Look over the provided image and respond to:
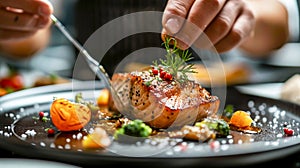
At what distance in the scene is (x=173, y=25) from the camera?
2275 mm

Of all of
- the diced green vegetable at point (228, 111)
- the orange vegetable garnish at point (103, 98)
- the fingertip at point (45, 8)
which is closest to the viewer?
the diced green vegetable at point (228, 111)

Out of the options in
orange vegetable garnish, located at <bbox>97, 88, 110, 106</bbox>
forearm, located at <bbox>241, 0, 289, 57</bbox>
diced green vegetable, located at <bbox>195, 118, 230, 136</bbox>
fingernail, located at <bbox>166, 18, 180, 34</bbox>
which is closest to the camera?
diced green vegetable, located at <bbox>195, 118, 230, 136</bbox>

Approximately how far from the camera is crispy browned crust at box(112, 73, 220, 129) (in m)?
2.22

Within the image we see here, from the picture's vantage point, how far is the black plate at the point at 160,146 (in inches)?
69.7

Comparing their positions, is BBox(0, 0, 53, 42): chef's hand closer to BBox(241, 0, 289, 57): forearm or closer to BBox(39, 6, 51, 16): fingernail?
BBox(39, 6, 51, 16): fingernail

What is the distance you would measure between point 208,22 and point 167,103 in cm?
47

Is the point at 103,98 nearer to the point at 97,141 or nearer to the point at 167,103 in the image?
the point at 167,103

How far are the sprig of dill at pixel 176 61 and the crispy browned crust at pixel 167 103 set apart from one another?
0.05 m

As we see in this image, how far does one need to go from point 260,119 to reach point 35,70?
2714 millimetres

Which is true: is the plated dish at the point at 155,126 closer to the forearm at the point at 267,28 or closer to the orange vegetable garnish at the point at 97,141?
the orange vegetable garnish at the point at 97,141

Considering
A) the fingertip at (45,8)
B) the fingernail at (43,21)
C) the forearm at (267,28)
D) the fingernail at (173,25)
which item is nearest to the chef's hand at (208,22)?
the fingernail at (173,25)

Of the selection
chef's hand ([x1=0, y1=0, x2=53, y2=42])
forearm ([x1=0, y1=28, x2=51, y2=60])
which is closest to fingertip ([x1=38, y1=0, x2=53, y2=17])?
chef's hand ([x1=0, y1=0, x2=53, y2=42])

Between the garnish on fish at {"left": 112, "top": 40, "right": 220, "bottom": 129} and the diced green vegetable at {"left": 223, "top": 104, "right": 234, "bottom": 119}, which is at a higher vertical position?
the garnish on fish at {"left": 112, "top": 40, "right": 220, "bottom": 129}

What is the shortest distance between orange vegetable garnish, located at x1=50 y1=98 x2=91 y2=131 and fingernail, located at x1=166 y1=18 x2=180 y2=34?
53cm
